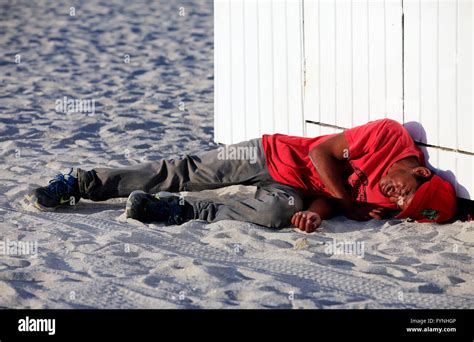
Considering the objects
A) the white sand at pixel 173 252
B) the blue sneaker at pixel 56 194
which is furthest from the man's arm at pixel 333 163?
the blue sneaker at pixel 56 194

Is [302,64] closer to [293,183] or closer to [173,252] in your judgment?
[293,183]

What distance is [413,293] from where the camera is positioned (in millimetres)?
4348

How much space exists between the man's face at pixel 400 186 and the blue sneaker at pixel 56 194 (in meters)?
1.76

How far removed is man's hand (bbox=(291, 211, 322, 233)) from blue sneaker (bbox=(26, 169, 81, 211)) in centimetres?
133

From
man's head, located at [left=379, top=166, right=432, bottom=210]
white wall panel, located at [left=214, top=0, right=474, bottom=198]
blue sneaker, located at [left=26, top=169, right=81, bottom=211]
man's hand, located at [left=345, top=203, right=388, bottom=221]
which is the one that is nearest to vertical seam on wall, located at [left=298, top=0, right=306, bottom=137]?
white wall panel, located at [left=214, top=0, right=474, bottom=198]

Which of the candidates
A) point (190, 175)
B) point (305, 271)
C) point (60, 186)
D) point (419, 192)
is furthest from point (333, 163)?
point (60, 186)

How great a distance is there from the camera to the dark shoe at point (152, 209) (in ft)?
17.8

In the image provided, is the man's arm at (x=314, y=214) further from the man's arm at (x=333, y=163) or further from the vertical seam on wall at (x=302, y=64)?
the vertical seam on wall at (x=302, y=64)

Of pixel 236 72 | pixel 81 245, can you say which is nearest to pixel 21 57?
pixel 236 72

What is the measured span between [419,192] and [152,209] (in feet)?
4.72

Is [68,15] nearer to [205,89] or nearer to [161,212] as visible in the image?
[205,89]

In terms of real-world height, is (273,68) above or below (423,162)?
above

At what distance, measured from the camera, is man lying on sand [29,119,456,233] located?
532cm
